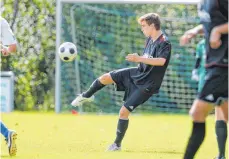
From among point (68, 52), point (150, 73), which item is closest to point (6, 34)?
point (150, 73)

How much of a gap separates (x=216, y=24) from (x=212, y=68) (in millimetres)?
358

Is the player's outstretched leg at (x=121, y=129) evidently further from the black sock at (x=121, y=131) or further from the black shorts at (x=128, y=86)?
the black shorts at (x=128, y=86)

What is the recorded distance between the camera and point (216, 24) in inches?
247

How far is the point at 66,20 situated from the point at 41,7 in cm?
179

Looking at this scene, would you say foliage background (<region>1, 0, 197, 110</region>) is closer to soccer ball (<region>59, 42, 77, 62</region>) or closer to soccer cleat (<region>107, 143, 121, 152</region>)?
soccer ball (<region>59, 42, 77, 62</region>)

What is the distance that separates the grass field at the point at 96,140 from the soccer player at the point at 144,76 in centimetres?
43

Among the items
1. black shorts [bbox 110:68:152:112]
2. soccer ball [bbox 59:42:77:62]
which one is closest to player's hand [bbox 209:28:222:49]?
black shorts [bbox 110:68:152:112]

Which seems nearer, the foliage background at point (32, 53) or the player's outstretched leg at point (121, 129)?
the player's outstretched leg at point (121, 129)

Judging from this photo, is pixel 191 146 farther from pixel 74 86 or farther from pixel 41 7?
pixel 41 7

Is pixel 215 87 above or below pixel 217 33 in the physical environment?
below

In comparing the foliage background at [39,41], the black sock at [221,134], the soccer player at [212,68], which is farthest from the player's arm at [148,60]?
the foliage background at [39,41]

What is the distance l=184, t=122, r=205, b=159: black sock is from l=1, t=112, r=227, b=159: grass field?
189 centimetres

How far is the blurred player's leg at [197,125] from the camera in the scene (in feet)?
20.3

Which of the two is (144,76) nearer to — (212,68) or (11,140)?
(11,140)
